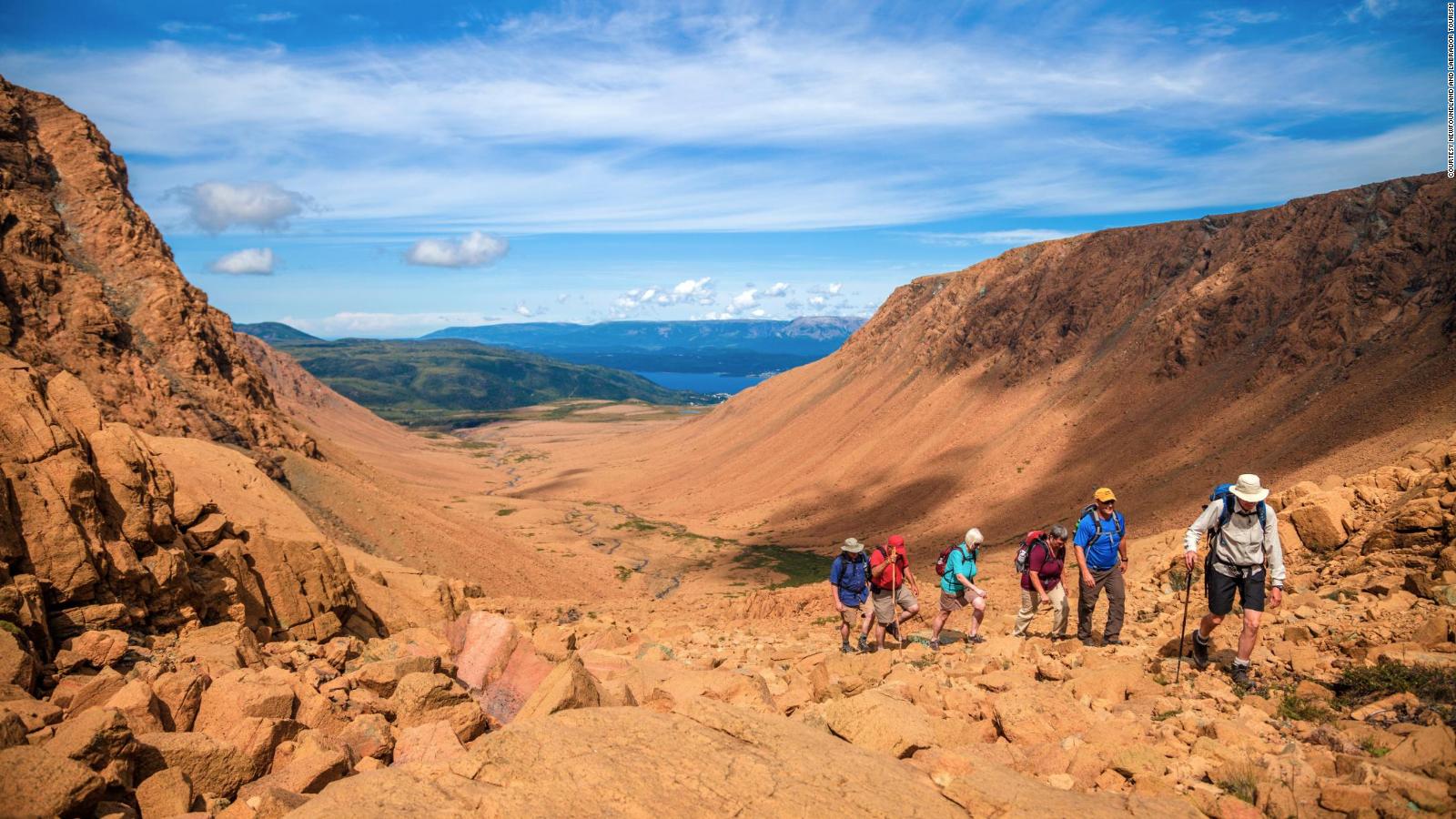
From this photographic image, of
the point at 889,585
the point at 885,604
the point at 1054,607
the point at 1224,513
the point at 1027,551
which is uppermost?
the point at 1224,513

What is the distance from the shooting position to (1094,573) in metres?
10.2

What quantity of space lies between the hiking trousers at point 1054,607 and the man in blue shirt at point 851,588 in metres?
2.24

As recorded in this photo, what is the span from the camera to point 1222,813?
505 centimetres

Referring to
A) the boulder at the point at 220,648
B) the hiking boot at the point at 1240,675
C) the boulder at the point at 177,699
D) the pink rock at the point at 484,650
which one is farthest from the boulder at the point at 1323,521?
the boulder at the point at 220,648

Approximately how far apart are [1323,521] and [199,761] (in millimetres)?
14466

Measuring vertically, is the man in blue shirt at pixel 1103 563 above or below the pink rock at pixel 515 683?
above

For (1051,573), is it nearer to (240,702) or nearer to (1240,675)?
(1240,675)

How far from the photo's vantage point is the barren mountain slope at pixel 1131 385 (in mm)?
31031

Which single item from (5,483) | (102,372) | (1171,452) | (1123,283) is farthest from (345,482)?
(1123,283)

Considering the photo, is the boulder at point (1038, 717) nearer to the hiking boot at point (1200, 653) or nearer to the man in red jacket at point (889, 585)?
the hiking boot at point (1200, 653)

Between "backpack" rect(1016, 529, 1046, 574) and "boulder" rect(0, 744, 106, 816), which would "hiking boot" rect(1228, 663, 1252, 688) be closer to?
"backpack" rect(1016, 529, 1046, 574)

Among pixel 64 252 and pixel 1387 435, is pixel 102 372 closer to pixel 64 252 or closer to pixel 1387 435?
pixel 64 252

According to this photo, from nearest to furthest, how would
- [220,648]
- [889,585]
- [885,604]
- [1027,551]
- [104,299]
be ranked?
[220,648] < [1027,551] < [889,585] < [885,604] < [104,299]

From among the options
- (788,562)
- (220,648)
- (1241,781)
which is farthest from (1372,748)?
(788,562)
